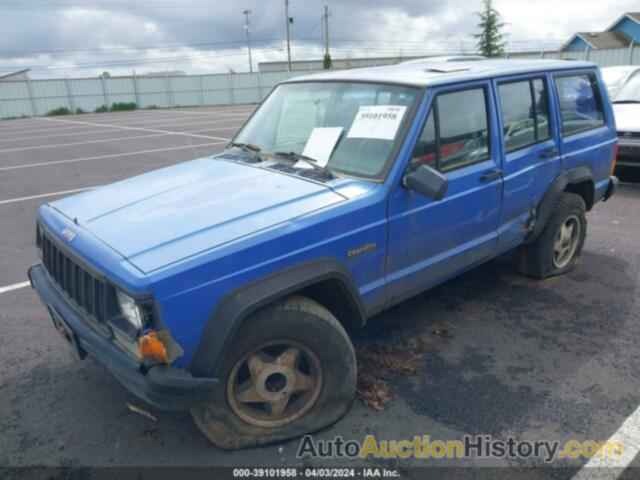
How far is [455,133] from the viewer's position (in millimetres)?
3207

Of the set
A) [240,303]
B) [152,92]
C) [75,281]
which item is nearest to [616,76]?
[240,303]

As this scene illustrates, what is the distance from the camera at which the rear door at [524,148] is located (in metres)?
3.57

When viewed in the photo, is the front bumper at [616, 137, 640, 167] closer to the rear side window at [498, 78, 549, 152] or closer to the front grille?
the rear side window at [498, 78, 549, 152]

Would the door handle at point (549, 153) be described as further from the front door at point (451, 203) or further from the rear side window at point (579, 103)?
the front door at point (451, 203)

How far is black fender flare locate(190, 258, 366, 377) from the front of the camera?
2197 millimetres

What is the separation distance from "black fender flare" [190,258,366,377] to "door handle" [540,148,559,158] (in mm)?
2262

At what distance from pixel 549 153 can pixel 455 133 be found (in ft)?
3.76

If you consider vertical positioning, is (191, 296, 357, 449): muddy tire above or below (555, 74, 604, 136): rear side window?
below

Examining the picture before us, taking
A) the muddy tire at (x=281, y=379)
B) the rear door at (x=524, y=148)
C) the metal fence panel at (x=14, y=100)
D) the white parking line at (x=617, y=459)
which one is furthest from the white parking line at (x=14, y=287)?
the metal fence panel at (x=14, y=100)

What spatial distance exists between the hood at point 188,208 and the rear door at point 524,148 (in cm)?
162

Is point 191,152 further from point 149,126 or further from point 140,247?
point 140,247

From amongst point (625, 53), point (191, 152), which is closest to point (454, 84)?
point (191, 152)

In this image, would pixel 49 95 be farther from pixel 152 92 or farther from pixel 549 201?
pixel 549 201

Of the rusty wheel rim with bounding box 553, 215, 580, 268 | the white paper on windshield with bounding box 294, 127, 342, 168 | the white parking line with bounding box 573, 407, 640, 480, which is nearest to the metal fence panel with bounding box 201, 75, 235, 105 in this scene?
the rusty wheel rim with bounding box 553, 215, 580, 268
